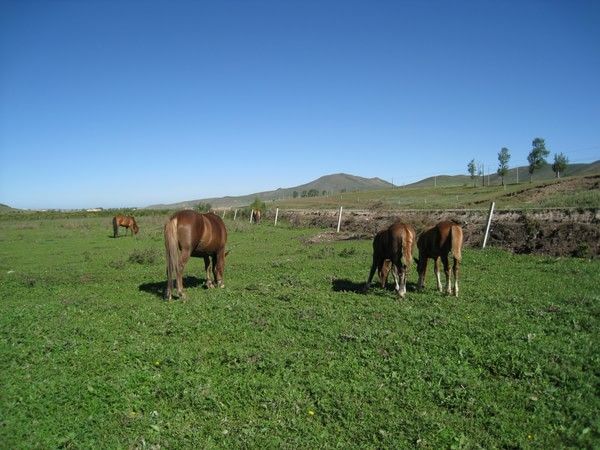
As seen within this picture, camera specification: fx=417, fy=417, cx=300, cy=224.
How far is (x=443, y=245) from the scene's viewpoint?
1065cm

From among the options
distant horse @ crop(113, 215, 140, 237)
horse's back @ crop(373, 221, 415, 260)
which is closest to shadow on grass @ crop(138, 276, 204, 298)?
horse's back @ crop(373, 221, 415, 260)

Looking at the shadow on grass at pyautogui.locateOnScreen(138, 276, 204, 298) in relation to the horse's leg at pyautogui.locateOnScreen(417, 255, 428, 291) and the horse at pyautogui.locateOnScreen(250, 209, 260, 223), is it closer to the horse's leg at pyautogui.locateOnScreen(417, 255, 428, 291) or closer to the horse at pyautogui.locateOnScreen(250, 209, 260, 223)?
the horse's leg at pyautogui.locateOnScreen(417, 255, 428, 291)

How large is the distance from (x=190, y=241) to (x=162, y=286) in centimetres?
257

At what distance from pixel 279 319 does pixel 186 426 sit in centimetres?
371

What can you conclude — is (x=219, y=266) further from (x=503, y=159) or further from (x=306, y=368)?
(x=503, y=159)

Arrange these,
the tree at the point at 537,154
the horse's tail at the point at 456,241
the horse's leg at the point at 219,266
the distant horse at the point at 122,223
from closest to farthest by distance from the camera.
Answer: the horse's tail at the point at 456,241 < the horse's leg at the point at 219,266 < the distant horse at the point at 122,223 < the tree at the point at 537,154

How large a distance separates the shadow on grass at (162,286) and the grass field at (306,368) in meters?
0.73

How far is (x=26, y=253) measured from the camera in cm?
2277

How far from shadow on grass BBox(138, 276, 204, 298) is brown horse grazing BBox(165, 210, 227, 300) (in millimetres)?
868

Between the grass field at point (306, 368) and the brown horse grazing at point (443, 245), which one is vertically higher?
the brown horse grazing at point (443, 245)

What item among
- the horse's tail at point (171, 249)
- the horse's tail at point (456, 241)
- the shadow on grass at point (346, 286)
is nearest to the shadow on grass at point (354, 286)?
the shadow on grass at point (346, 286)

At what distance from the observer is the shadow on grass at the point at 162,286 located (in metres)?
11.9

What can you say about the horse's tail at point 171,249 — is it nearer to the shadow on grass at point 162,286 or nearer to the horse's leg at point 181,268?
the horse's leg at point 181,268

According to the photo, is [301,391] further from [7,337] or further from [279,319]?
[7,337]
